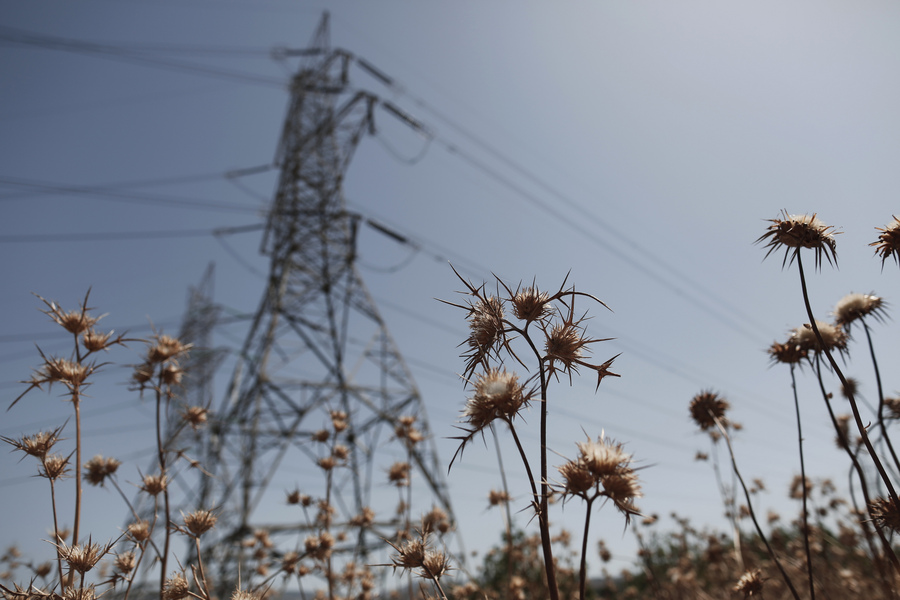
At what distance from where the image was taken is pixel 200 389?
1903 cm

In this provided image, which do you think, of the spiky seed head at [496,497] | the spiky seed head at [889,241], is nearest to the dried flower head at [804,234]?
the spiky seed head at [889,241]

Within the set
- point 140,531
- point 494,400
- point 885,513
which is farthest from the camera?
point 140,531

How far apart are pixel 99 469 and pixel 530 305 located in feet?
6.74

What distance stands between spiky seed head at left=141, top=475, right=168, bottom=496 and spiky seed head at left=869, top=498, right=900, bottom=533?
2.55 metres

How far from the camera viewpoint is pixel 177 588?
148cm

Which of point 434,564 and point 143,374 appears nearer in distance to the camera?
point 434,564

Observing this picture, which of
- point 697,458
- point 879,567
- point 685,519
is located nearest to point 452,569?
point 879,567

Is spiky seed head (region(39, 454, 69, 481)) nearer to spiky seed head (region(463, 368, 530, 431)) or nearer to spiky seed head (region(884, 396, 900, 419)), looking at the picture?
spiky seed head (region(463, 368, 530, 431))

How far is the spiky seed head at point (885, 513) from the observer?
136 centimetres

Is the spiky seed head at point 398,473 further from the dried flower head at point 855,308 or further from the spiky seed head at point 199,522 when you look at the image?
the dried flower head at point 855,308

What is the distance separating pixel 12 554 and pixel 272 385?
15.4 ft

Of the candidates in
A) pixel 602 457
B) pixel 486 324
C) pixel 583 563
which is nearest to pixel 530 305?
pixel 486 324

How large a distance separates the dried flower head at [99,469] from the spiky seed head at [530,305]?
1969mm

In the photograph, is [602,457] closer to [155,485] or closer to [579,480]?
[579,480]
